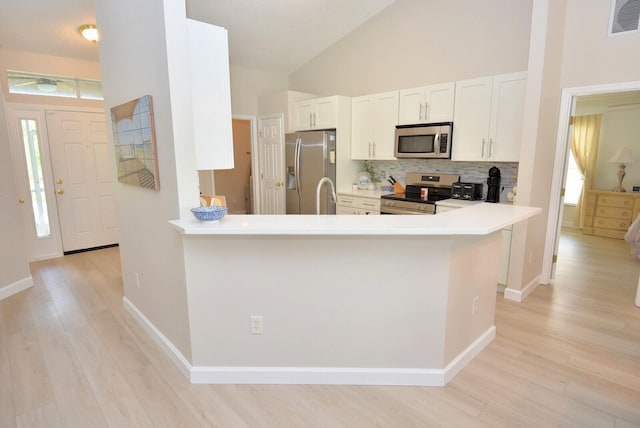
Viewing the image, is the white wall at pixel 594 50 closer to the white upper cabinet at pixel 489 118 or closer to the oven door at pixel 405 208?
the white upper cabinet at pixel 489 118

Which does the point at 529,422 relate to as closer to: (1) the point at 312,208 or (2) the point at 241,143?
(1) the point at 312,208

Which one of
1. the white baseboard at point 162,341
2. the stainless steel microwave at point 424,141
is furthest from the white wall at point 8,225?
the stainless steel microwave at point 424,141

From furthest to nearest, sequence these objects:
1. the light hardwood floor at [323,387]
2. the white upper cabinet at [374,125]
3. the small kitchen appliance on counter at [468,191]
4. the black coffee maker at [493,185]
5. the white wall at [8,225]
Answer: the white upper cabinet at [374,125] < the small kitchen appliance on counter at [468,191] < the black coffee maker at [493,185] < the white wall at [8,225] < the light hardwood floor at [323,387]

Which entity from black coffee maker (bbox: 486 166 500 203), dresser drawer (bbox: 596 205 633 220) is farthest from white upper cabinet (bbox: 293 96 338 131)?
dresser drawer (bbox: 596 205 633 220)

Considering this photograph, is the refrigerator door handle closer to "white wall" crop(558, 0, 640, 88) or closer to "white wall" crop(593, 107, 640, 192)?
"white wall" crop(558, 0, 640, 88)

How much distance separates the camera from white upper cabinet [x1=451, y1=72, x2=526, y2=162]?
131 inches

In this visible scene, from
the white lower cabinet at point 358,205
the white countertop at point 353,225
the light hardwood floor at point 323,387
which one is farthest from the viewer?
the white lower cabinet at point 358,205

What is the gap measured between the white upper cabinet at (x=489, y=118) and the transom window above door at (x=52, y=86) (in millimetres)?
4887

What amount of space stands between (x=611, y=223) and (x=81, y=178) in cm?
819

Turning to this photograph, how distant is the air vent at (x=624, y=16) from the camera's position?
290 centimetres

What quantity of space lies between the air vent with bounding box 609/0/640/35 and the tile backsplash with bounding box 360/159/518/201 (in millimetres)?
1366

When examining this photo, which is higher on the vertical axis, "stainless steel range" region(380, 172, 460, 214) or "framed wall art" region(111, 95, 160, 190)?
"framed wall art" region(111, 95, 160, 190)

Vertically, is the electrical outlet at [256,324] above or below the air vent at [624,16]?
below

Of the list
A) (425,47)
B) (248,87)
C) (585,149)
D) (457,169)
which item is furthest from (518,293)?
(248,87)
